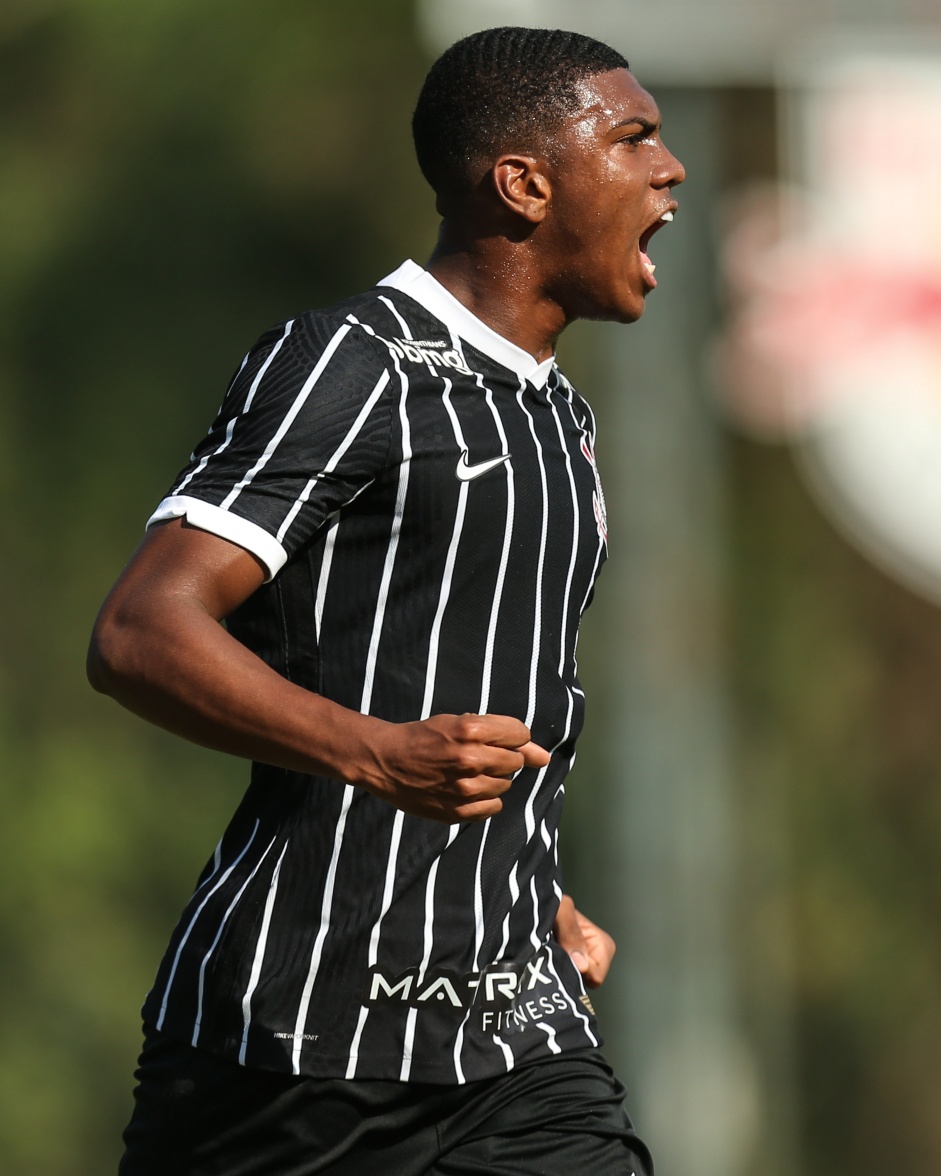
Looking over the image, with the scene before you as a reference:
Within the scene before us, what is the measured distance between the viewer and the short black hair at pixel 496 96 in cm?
277

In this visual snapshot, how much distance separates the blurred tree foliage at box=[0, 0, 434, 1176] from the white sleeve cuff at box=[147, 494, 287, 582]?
6.95 m

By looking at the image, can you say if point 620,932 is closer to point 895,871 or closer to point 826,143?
point 895,871

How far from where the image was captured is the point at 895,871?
26.9ft

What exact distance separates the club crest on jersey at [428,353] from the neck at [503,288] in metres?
0.14

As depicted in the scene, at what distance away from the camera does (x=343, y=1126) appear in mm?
2400

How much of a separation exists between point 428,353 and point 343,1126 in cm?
102

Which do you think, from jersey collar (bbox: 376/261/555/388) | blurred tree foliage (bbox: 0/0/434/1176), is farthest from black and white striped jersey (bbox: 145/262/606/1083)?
blurred tree foliage (bbox: 0/0/434/1176)

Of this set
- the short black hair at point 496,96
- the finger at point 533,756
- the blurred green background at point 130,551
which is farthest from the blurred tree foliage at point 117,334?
the finger at point 533,756

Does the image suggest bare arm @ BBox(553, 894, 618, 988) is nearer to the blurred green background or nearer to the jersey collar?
the jersey collar

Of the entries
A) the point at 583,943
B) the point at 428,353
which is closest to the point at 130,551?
the point at 583,943

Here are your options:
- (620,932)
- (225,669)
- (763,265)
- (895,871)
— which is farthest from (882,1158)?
(225,669)

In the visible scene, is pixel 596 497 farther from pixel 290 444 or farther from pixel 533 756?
pixel 533 756

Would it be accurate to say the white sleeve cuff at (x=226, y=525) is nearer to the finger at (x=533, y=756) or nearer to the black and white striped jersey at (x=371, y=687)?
the black and white striped jersey at (x=371, y=687)

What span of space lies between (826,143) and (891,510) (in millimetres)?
1246
